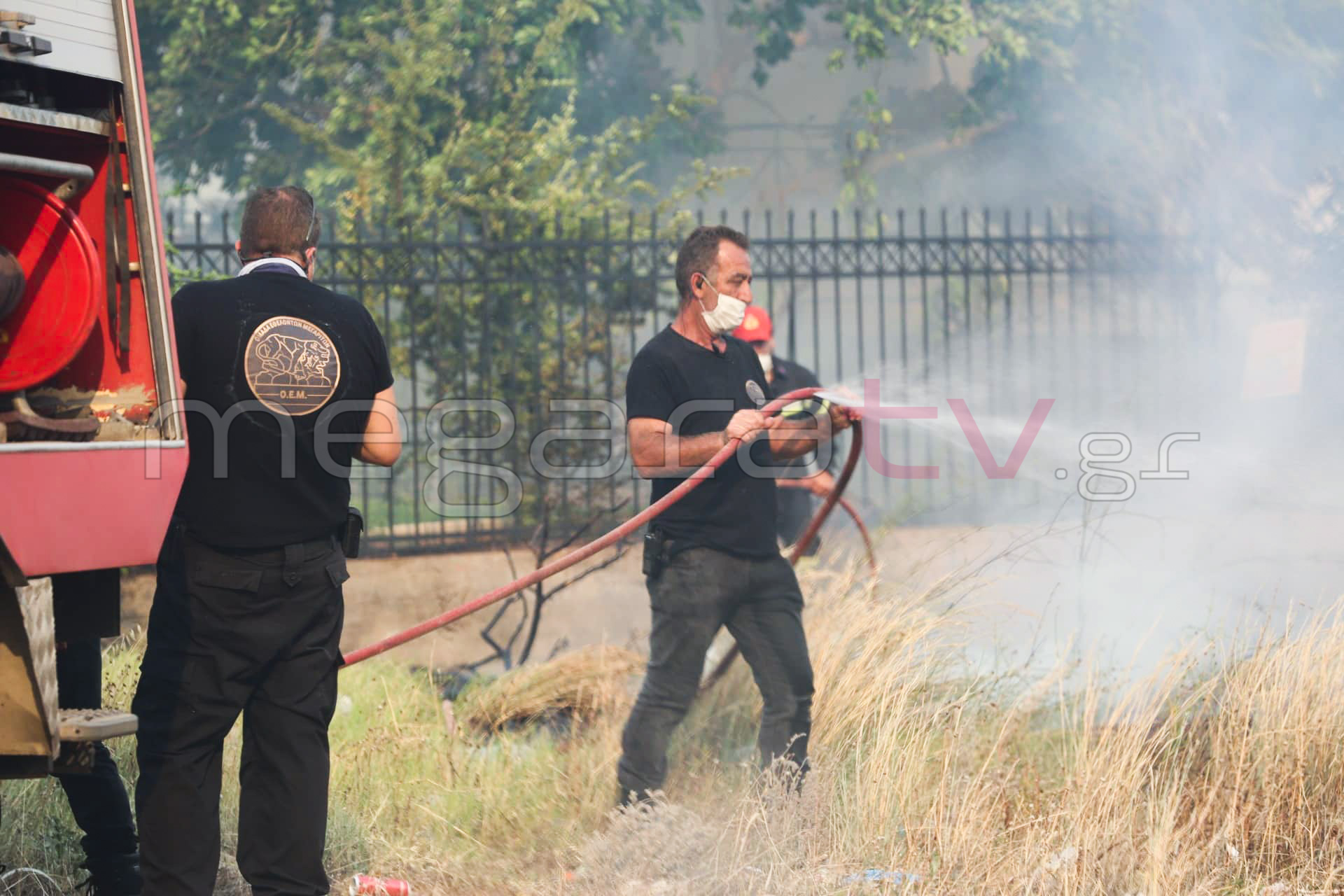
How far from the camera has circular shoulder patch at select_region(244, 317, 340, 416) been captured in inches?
130

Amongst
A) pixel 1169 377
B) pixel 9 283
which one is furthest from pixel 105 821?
pixel 1169 377

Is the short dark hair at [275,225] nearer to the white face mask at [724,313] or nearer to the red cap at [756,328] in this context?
the white face mask at [724,313]

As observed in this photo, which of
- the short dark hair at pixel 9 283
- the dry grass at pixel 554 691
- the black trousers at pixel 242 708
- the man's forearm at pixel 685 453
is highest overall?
the short dark hair at pixel 9 283

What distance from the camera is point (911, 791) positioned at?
4.04m

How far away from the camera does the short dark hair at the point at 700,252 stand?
4.64 metres

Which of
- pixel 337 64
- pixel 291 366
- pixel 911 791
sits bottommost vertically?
pixel 911 791

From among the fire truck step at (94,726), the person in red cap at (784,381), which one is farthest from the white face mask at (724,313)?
the fire truck step at (94,726)

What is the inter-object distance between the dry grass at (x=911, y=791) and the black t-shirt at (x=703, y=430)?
31.3 inches

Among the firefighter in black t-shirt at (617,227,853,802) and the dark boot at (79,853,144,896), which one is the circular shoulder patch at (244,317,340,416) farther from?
the dark boot at (79,853,144,896)

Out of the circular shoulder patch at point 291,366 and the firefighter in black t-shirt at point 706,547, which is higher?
the circular shoulder patch at point 291,366

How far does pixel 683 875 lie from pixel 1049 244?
740 centimetres

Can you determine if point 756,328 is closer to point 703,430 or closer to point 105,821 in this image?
point 703,430

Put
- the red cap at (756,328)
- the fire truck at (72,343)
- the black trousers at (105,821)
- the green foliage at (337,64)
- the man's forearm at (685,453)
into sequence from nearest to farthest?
the fire truck at (72,343) < the black trousers at (105,821) < the man's forearm at (685,453) < the red cap at (756,328) < the green foliage at (337,64)

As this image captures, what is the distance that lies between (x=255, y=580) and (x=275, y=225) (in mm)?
969
